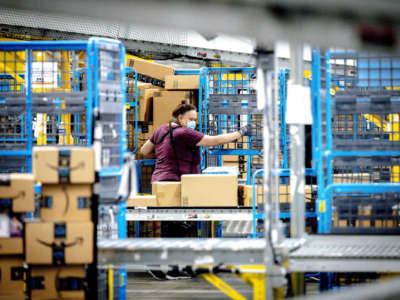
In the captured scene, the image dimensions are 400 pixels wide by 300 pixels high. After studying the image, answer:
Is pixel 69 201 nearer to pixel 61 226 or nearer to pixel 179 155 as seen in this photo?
pixel 61 226

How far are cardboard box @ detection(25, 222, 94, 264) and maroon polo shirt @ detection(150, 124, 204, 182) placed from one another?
333 cm

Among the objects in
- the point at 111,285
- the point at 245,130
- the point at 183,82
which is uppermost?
the point at 183,82

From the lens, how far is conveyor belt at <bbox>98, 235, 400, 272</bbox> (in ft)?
17.0

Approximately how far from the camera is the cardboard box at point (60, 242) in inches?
206

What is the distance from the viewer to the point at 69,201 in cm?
533

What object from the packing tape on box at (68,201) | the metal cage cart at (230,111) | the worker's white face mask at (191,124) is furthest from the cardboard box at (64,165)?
the metal cage cart at (230,111)

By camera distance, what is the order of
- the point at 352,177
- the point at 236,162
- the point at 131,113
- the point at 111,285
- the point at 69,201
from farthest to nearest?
the point at 236,162, the point at 131,113, the point at 352,177, the point at 111,285, the point at 69,201

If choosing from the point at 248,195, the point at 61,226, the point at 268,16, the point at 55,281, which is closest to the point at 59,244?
the point at 61,226

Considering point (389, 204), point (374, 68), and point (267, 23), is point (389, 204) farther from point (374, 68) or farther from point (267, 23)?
point (267, 23)

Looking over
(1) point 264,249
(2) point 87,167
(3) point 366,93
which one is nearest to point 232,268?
(1) point 264,249

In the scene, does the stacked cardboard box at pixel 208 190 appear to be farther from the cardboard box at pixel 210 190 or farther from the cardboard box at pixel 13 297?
the cardboard box at pixel 13 297

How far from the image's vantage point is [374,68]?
6.20 m

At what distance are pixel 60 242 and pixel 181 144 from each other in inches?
139

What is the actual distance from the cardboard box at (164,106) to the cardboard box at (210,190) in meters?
2.14
